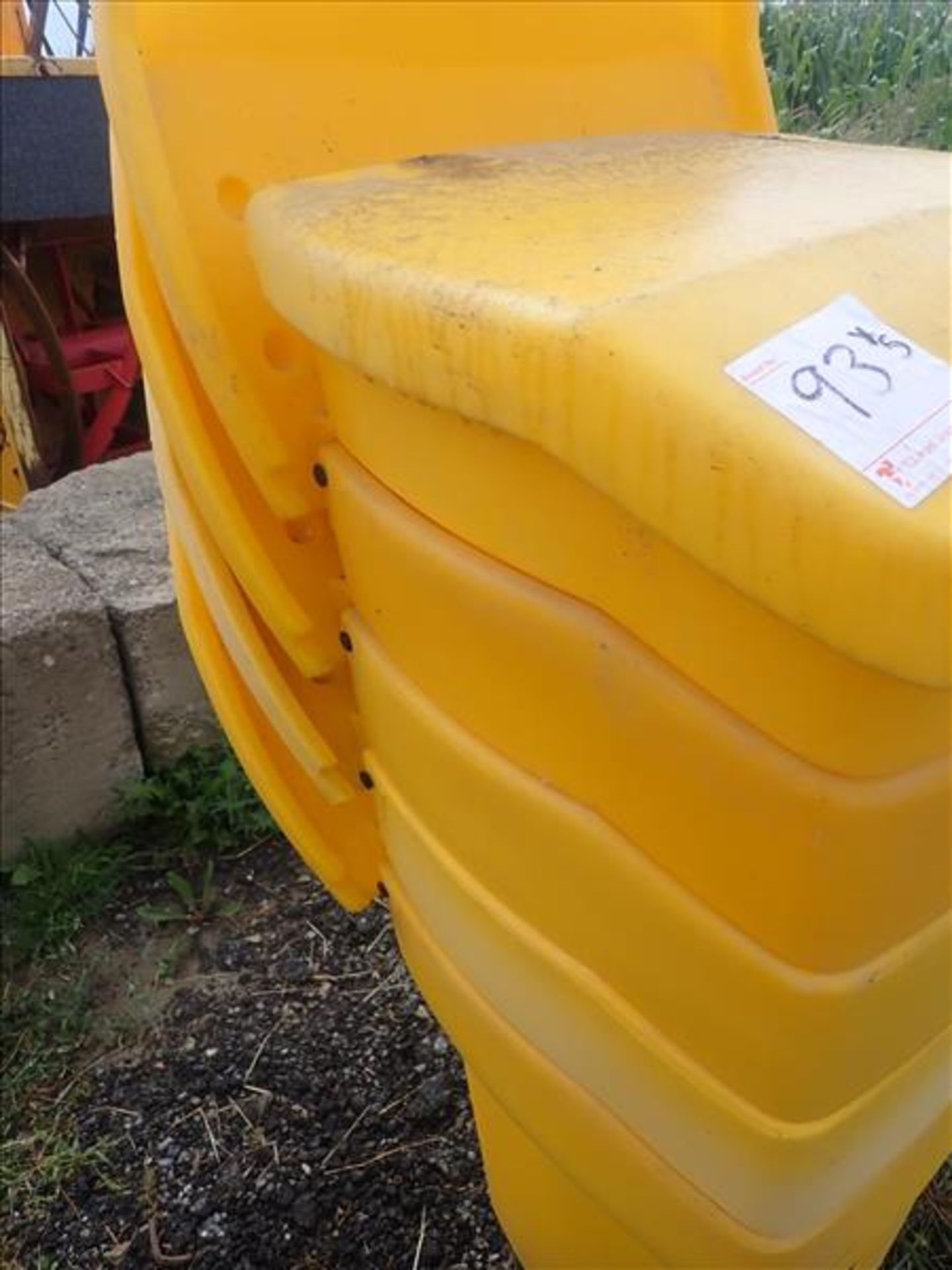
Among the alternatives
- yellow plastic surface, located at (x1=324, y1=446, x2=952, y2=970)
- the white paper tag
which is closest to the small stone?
yellow plastic surface, located at (x1=324, y1=446, x2=952, y2=970)

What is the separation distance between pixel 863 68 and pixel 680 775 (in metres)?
3.70

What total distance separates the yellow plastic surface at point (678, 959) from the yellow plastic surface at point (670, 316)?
0.74ft

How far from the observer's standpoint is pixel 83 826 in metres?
2.23

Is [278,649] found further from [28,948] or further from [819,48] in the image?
[819,48]

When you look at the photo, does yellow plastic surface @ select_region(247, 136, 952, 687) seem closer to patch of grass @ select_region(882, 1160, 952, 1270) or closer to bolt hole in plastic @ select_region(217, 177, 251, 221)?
bolt hole in plastic @ select_region(217, 177, 251, 221)

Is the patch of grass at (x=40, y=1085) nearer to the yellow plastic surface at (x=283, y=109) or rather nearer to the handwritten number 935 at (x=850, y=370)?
the yellow plastic surface at (x=283, y=109)

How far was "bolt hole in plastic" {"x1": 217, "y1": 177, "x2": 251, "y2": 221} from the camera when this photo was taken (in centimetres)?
98

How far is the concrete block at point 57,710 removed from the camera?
2.07 meters

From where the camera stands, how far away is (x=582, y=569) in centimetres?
75

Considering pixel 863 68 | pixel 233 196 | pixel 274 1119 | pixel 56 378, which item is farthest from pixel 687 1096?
pixel 56 378

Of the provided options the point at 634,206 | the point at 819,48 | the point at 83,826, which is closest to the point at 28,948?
the point at 83,826

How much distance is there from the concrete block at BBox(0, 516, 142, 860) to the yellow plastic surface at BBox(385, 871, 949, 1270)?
1.09 metres

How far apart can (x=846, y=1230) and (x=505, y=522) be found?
0.64 metres

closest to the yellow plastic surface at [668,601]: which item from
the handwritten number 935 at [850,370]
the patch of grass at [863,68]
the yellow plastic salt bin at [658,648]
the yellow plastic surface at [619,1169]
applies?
the yellow plastic salt bin at [658,648]
